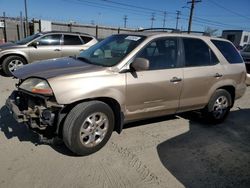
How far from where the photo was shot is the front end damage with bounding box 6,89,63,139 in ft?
10.6

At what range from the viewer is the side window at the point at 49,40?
8.84 m

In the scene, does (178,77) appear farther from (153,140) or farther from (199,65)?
(153,140)

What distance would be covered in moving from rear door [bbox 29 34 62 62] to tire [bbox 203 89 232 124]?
237 inches

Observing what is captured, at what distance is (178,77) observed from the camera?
13.7 feet

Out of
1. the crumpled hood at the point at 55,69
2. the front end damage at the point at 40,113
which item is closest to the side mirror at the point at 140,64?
the crumpled hood at the point at 55,69

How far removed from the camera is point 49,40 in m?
9.02

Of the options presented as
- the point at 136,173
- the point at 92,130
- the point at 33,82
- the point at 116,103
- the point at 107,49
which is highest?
the point at 107,49

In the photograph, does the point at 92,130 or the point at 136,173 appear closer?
the point at 136,173

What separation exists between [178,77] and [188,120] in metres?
1.50

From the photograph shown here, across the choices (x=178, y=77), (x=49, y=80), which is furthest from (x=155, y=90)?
(x=49, y=80)

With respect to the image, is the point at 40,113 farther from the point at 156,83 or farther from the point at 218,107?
the point at 218,107

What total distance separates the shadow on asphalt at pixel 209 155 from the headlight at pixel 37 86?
189 cm

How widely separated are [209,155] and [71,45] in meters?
7.02

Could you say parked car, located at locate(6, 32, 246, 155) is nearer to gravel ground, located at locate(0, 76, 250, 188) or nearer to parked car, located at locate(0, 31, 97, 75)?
gravel ground, located at locate(0, 76, 250, 188)
